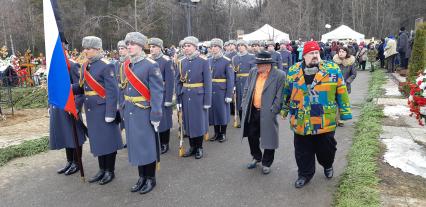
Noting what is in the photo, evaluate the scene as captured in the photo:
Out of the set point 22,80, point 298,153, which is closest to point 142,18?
point 22,80

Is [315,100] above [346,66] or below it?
below

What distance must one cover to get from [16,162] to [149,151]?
2.96m

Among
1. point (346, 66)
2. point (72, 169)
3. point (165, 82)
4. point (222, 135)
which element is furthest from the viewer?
point (346, 66)

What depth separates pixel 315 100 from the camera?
449 cm

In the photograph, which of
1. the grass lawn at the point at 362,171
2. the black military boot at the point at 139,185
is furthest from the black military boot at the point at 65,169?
the grass lawn at the point at 362,171

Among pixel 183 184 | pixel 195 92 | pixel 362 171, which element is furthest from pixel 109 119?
pixel 362 171

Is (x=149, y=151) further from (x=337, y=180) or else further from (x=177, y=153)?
(x=337, y=180)

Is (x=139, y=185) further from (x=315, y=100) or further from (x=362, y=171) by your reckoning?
(x=362, y=171)

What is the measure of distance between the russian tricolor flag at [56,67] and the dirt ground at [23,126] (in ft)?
10.2

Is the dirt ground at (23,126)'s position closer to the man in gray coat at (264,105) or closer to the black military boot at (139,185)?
the black military boot at (139,185)

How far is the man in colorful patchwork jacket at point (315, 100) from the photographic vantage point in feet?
14.6

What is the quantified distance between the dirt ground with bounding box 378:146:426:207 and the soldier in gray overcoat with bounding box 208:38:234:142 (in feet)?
10.00

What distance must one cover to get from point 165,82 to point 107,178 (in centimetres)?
196

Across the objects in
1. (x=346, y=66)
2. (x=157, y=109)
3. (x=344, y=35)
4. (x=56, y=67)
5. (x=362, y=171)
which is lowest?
(x=362, y=171)
